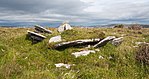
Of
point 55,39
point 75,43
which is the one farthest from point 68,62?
point 55,39

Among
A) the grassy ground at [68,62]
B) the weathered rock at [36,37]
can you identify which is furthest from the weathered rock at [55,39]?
the weathered rock at [36,37]

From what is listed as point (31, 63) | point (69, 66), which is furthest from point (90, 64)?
point (31, 63)

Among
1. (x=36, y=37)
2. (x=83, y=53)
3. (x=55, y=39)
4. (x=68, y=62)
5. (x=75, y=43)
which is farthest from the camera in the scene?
(x=36, y=37)

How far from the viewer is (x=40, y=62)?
1298 cm

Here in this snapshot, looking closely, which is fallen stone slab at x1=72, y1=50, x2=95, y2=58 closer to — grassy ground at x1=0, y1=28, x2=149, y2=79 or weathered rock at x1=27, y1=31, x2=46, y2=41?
grassy ground at x1=0, y1=28, x2=149, y2=79

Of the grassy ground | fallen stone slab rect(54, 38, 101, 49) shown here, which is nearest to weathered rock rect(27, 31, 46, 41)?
the grassy ground

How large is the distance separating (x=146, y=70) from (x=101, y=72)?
179 centimetres

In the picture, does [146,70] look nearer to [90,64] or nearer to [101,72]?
[101,72]

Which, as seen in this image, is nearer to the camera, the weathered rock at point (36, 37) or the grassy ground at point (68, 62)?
the grassy ground at point (68, 62)

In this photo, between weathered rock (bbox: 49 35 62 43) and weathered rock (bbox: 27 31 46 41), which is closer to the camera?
weathered rock (bbox: 49 35 62 43)

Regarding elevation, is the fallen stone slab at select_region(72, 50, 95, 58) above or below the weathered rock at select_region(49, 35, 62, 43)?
below

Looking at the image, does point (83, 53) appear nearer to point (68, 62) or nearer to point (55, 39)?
point (68, 62)

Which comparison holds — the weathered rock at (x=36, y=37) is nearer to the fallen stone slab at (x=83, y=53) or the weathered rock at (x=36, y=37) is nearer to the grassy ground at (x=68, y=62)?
the grassy ground at (x=68, y=62)

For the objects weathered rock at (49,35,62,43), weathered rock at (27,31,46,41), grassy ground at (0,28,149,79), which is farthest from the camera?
weathered rock at (27,31,46,41)
